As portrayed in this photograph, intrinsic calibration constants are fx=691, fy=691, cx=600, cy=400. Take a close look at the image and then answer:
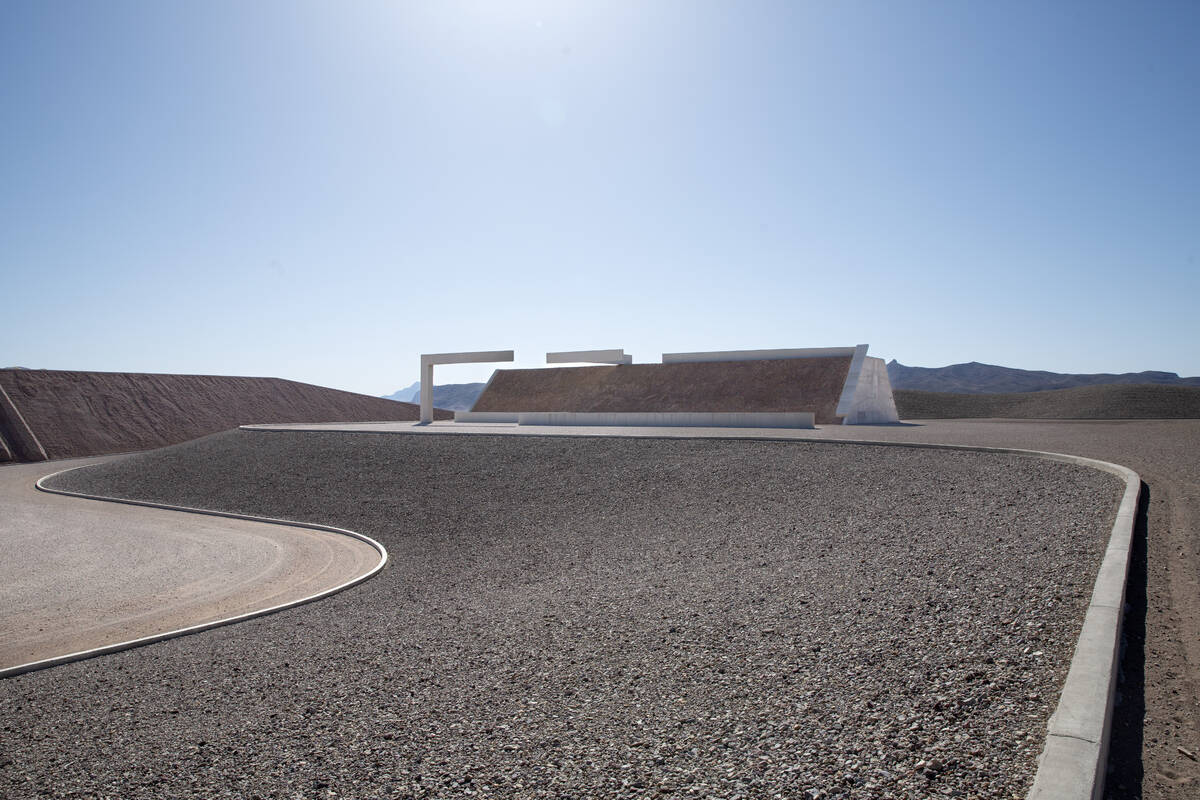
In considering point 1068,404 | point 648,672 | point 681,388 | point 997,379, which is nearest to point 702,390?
point 681,388

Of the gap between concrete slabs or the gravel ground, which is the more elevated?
the gap between concrete slabs

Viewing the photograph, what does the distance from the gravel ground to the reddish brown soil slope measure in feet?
71.1

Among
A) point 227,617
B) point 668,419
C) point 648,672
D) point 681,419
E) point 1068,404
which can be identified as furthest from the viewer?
→ point 1068,404

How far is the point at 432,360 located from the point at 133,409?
20.3 meters

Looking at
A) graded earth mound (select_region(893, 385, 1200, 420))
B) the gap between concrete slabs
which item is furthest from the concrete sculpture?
the gap between concrete slabs

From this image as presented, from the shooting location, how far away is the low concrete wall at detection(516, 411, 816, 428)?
27.6 metres

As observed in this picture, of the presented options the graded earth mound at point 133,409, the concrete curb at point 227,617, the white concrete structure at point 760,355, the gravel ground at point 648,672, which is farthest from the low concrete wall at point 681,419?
the graded earth mound at point 133,409

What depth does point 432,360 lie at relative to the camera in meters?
40.0

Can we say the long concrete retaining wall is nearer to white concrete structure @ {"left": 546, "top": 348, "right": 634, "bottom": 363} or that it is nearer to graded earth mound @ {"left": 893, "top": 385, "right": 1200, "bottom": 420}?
white concrete structure @ {"left": 546, "top": 348, "right": 634, "bottom": 363}

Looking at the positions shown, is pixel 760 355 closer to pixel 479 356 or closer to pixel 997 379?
pixel 479 356

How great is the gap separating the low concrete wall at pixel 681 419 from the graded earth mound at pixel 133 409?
2262 centimetres

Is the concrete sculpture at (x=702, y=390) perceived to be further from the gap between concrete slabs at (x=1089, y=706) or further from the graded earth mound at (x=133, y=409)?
the gap between concrete slabs at (x=1089, y=706)

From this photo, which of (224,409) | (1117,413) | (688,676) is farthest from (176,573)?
(1117,413)

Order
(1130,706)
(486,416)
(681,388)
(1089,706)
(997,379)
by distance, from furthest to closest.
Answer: (997,379), (486,416), (681,388), (1130,706), (1089,706)
